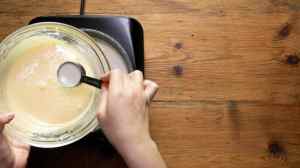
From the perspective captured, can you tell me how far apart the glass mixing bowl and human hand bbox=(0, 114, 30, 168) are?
0.02m

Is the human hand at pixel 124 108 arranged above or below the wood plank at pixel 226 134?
above

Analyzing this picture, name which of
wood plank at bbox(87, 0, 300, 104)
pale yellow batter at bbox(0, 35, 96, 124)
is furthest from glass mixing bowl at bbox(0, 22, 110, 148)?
wood plank at bbox(87, 0, 300, 104)

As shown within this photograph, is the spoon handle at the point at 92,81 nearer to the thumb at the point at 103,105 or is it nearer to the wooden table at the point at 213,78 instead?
the thumb at the point at 103,105

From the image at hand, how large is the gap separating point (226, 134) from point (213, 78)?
0.29ft

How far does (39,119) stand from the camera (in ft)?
1.69

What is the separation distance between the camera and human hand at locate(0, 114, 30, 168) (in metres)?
0.46

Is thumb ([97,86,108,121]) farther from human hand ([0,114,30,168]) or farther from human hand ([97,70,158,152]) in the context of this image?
human hand ([0,114,30,168])

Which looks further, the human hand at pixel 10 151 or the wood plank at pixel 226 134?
the wood plank at pixel 226 134

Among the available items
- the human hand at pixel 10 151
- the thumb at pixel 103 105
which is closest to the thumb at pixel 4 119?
the human hand at pixel 10 151

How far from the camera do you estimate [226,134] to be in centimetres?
60

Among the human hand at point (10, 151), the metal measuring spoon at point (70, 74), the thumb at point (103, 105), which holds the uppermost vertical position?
the metal measuring spoon at point (70, 74)

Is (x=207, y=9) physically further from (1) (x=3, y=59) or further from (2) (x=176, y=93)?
(1) (x=3, y=59)

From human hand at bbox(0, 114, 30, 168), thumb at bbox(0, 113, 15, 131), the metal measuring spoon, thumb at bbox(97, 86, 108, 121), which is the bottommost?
human hand at bbox(0, 114, 30, 168)

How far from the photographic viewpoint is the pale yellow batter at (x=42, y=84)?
51 cm
